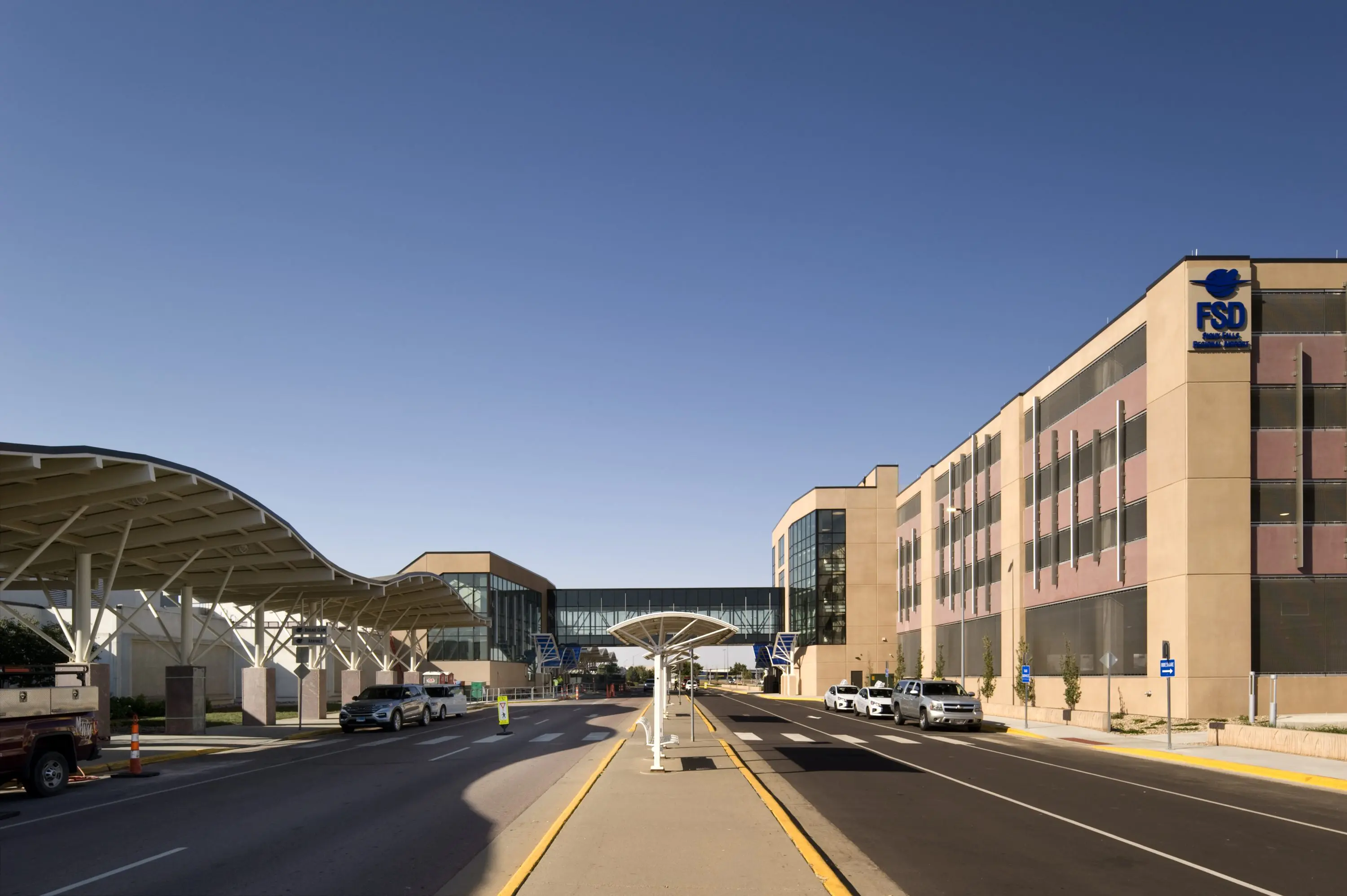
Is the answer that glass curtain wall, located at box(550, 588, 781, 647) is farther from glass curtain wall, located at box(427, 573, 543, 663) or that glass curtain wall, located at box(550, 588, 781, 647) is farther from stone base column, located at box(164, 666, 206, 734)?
stone base column, located at box(164, 666, 206, 734)

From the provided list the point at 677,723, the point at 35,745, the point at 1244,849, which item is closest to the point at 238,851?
the point at 35,745

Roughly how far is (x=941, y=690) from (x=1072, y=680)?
8.34m

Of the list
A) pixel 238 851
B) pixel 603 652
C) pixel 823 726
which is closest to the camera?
pixel 238 851

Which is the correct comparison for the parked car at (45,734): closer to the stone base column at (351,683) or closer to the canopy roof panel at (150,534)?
the canopy roof panel at (150,534)

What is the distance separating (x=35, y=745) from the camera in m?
A: 18.7

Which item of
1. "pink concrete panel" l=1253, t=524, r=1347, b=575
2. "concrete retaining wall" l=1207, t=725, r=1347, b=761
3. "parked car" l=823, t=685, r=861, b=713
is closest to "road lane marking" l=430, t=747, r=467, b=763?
"concrete retaining wall" l=1207, t=725, r=1347, b=761

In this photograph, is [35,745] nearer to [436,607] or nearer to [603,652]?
[436,607]

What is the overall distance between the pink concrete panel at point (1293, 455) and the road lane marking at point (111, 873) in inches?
1437

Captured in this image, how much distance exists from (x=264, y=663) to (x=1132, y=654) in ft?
107

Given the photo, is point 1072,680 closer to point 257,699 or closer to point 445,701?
point 445,701

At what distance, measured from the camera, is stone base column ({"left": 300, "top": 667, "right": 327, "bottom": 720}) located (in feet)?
151

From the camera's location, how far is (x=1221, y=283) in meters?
38.5

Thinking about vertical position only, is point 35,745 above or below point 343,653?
above

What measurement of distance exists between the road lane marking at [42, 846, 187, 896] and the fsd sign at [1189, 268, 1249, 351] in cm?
3594
